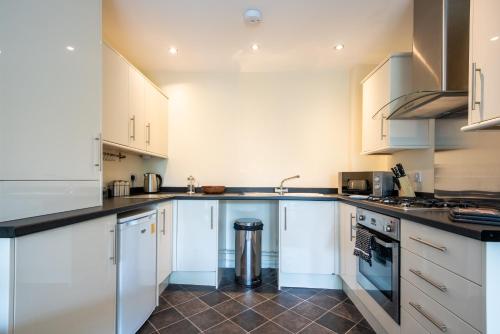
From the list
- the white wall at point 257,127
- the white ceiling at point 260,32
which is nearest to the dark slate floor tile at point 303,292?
the white wall at point 257,127

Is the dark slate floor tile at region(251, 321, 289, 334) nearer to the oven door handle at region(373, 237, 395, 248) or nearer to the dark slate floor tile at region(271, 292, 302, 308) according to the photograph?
the dark slate floor tile at region(271, 292, 302, 308)

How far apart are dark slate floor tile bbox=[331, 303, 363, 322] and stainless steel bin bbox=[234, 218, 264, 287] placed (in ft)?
2.64

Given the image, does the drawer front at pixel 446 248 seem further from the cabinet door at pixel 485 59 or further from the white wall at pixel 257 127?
the white wall at pixel 257 127

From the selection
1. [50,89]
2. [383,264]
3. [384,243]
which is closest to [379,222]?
[384,243]

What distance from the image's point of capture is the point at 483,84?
1.20 meters

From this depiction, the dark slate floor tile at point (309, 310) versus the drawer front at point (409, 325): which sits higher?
the drawer front at point (409, 325)

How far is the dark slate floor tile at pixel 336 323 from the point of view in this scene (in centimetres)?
178

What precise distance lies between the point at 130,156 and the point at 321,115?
2.34 meters

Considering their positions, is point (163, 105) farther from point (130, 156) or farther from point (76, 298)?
point (76, 298)

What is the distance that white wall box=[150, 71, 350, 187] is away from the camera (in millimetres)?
3043

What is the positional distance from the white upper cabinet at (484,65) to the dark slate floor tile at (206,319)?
6.76 feet

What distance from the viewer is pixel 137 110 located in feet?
7.67

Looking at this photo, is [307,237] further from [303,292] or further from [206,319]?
[206,319]

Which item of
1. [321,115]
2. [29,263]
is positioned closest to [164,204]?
[29,263]
